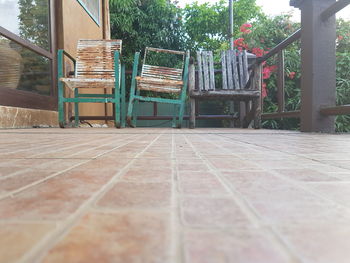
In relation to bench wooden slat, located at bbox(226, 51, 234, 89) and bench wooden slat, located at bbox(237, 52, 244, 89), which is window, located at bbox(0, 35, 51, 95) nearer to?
bench wooden slat, located at bbox(226, 51, 234, 89)

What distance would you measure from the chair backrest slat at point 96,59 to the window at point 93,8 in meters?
1.49

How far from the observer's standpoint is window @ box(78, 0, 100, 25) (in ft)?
17.4

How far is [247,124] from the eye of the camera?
4.06 m

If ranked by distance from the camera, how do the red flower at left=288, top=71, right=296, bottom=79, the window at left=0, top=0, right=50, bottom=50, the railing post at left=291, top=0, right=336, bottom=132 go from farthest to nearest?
the red flower at left=288, top=71, right=296, bottom=79, the window at left=0, top=0, right=50, bottom=50, the railing post at left=291, top=0, right=336, bottom=132

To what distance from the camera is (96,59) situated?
386cm

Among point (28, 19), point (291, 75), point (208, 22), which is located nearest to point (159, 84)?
point (28, 19)

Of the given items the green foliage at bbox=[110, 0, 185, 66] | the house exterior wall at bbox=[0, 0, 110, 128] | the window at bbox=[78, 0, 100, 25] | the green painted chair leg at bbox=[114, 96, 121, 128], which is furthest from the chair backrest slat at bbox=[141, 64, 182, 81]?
the green foliage at bbox=[110, 0, 185, 66]

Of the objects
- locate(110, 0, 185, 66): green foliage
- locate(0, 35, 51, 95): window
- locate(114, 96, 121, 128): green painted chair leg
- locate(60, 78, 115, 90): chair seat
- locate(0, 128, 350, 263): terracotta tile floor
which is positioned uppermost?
locate(110, 0, 185, 66): green foliage

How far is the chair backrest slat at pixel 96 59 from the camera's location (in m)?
3.78

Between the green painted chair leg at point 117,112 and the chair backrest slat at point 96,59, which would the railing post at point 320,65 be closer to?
the green painted chair leg at point 117,112

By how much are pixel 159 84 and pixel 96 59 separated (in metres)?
0.85

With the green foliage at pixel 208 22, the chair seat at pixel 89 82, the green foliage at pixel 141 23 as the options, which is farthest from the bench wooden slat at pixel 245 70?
the green foliage at pixel 208 22

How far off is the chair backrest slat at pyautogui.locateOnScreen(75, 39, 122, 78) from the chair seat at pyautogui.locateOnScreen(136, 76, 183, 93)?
Answer: 363mm

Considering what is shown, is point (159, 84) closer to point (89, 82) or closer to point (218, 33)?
point (89, 82)
